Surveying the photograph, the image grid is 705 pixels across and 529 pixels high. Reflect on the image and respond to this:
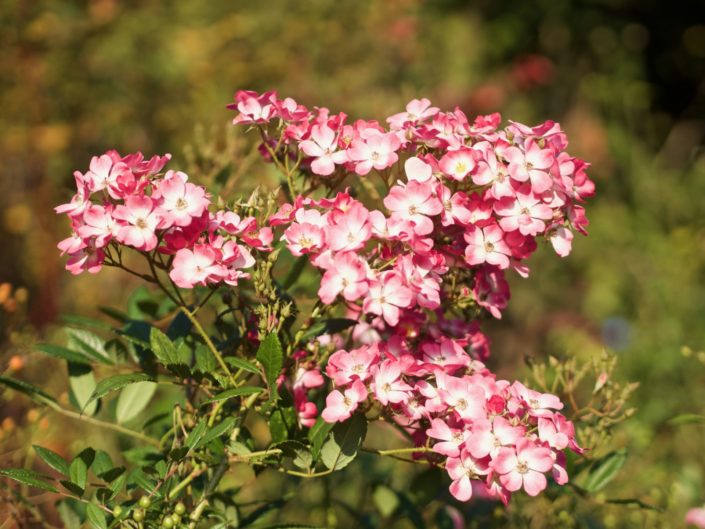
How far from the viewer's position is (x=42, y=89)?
3111 millimetres

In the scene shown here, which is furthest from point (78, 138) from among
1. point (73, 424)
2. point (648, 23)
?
point (648, 23)

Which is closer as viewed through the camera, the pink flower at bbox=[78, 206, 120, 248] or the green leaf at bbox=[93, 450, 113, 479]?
the pink flower at bbox=[78, 206, 120, 248]

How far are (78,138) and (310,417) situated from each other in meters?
2.59

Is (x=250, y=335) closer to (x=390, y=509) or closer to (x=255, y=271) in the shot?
(x=255, y=271)

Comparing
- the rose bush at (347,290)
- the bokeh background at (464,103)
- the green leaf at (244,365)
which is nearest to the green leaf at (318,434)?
the rose bush at (347,290)

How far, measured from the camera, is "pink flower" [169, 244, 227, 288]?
2.83 ft

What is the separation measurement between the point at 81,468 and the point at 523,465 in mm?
525

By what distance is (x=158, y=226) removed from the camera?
851mm

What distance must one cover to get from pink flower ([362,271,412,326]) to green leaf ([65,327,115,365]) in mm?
495

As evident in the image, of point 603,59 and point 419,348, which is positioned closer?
point 419,348

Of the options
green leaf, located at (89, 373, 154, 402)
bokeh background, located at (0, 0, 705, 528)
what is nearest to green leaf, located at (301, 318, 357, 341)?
green leaf, located at (89, 373, 154, 402)

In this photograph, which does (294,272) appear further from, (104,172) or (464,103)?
(464,103)

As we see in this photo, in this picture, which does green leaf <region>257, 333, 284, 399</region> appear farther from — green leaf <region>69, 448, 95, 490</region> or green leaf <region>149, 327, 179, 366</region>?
green leaf <region>69, 448, 95, 490</region>

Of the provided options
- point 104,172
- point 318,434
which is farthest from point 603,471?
point 104,172
